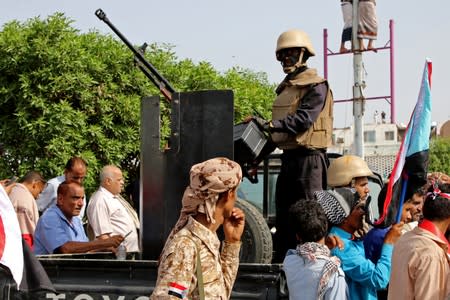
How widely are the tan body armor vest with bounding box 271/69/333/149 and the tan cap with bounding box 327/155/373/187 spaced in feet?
0.63

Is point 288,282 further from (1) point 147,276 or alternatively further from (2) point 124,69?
(2) point 124,69

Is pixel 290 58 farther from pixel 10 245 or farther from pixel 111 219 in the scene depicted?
pixel 10 245

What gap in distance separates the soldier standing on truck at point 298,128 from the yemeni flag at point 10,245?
1920 mm

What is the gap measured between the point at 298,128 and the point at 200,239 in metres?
2.62

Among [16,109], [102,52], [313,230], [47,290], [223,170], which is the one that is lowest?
[47,290]

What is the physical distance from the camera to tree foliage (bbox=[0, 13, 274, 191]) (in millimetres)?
14562

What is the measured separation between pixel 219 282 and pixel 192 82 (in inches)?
556

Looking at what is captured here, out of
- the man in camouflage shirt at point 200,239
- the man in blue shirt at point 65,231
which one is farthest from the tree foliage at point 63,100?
the man in camouflage shirt at point 200,239

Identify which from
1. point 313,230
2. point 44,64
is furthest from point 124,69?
point 313,230

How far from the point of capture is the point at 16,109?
1474cm

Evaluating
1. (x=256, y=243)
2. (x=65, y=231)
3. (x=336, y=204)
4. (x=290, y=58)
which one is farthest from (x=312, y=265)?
(x=65, y=231)

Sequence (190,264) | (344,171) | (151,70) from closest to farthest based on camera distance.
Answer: (190,264), (344,171), (151,70)

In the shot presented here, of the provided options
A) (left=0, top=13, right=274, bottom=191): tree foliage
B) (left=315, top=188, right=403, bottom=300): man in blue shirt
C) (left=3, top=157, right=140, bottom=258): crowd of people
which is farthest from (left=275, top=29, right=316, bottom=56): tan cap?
(left=0, top=13, right=274, bottom=191): tree foliage

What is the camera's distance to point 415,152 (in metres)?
5.70
